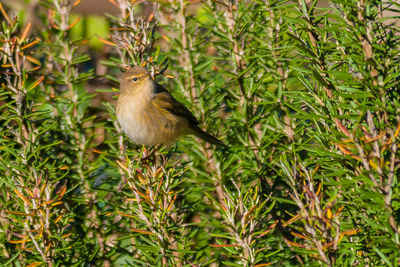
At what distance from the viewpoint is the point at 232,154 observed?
6.92 ft

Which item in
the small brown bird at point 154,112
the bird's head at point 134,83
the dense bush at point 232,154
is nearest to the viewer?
the dense bush at point 232,154

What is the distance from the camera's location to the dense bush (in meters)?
1.29

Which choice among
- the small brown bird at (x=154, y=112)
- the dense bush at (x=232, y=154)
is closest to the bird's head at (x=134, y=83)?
the small brown bird at (x=154, y=112)

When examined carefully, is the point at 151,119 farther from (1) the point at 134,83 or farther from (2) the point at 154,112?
(1) the point at 134,83

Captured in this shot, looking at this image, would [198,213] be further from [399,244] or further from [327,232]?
[399,244]

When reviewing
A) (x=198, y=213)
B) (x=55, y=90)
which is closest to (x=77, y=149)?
(x=55, y=90)

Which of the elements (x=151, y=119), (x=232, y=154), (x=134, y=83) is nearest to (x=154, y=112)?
(x=151, y=119)

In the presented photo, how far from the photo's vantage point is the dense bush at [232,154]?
129 cm

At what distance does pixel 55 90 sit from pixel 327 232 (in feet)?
5.94

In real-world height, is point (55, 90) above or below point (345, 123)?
below

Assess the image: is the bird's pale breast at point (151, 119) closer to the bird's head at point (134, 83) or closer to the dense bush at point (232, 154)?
the bird's head at point (134, 83)

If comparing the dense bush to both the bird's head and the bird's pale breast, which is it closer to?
the bird's head

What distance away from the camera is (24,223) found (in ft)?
5.43

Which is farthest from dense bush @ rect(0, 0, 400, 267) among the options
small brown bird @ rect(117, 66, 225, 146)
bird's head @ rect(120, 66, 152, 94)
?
small brown bird @ rect(117, 66, 225, 146)
